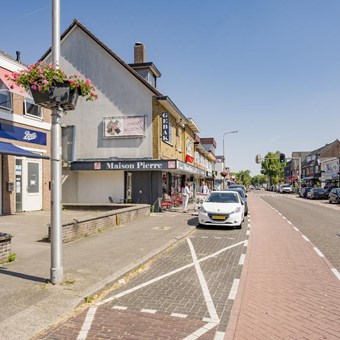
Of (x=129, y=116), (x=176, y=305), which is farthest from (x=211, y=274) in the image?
(x=129, y=116)

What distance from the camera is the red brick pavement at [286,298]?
4.25 m

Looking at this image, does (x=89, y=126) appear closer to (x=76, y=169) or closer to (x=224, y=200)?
(x=76, y=169)

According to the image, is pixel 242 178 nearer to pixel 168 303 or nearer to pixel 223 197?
pixel 223 197

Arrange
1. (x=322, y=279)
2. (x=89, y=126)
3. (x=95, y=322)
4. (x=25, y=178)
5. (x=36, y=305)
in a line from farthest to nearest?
(x=89, y=126), (x=25, y=178), (x=322, y=279), (x=36, y=305), (x=95, y=322)

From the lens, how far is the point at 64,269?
671 cm

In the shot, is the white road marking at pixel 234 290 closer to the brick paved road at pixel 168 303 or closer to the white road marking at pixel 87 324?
the brick paved road at pixel 168 303

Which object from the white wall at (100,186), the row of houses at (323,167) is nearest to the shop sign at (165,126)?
the white wall at (100,186)

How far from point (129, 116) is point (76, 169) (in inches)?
184

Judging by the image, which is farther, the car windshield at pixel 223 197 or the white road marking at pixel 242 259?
the car windshield at pixel 223 197

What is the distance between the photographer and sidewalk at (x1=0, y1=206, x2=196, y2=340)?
446 cm

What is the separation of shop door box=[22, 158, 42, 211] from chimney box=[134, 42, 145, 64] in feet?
41.1

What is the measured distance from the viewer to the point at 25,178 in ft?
52.3

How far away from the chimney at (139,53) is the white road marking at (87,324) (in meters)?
23.1

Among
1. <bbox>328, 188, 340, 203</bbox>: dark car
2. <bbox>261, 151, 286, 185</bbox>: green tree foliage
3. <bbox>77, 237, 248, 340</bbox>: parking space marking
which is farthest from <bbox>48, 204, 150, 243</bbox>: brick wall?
<bbox>261, 151, 286, 185</bbox>: green tree foliage
